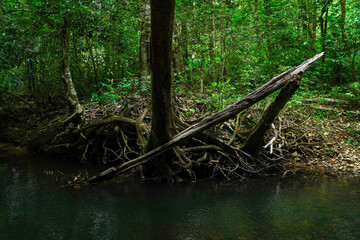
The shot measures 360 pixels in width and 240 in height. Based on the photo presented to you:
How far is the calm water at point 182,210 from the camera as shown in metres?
3.96

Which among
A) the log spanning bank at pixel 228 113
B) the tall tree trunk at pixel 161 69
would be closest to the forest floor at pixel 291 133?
the log spanning bank at pixel 228 113

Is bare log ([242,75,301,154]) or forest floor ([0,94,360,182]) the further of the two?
forest floor ([0,94,360,182])

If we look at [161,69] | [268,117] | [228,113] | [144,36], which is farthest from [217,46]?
[161,69]

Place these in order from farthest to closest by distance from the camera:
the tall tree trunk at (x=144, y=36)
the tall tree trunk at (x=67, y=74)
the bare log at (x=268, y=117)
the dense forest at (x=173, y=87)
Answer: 1. the tall tree trunk at (x=144, y=36)
2. the tall tree trunk at (x=67, y=74)
3. the dense forest at (x=173, y=87)
4. the bare log at (x=268, y=117)

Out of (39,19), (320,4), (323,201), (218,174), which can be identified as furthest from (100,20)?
(320,4)

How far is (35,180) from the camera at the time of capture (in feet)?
20.7

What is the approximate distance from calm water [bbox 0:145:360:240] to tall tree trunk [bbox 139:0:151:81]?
3.98m

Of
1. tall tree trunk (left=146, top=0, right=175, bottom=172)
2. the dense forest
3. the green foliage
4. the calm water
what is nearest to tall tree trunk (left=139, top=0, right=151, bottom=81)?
the dense forest

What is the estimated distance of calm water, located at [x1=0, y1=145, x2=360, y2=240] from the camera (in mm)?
3959

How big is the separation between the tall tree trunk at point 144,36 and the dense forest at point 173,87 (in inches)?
1.3

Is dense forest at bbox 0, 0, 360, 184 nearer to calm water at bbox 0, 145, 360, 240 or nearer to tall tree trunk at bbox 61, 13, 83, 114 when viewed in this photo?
tall tree trunk at bbox 61, 13, 83, 114

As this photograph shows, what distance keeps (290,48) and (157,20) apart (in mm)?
9032

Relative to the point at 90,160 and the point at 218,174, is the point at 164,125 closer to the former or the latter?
the point at 218,174

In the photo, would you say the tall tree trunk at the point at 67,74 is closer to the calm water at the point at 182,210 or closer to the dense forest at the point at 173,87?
the dense forest at the point at 173,87
